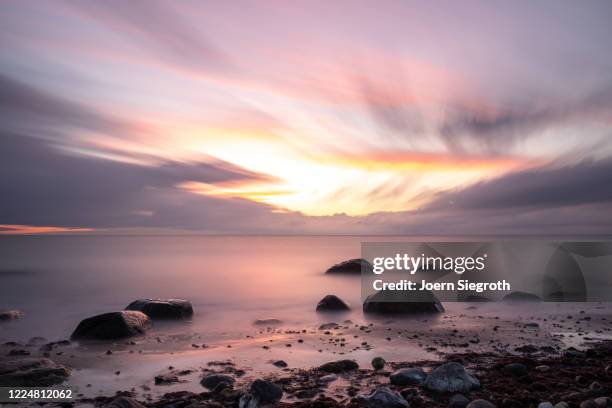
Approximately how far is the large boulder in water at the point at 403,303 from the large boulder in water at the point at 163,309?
9.28 metres

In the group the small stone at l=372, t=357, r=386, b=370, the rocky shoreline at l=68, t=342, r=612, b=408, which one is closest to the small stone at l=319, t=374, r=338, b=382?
the rocky shoreline at l=68, t=342, r=612, b=408

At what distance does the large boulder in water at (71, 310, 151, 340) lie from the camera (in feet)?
54.4

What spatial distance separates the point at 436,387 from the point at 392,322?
31.9ft

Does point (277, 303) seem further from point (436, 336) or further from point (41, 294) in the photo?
point (41, 294)

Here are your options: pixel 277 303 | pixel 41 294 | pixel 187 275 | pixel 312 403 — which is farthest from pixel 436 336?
pixel 187 275

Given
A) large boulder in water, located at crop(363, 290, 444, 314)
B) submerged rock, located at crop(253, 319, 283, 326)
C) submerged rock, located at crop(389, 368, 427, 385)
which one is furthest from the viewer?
large boulder in water, located at crop(363, 290, 444, 314)

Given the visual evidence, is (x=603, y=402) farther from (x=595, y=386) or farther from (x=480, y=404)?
(x=480, y=404)

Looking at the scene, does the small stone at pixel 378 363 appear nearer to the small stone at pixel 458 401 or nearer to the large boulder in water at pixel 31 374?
the small stone at pixel 458 401

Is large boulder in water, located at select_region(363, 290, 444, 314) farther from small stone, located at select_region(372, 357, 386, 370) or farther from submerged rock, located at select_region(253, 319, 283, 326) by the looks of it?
small stone, located at select_region(372, 357, 386, 370)

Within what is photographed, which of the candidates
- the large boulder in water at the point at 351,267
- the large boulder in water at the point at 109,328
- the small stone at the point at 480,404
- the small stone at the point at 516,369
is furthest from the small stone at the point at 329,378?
the large boulder in water at the point at 351,267

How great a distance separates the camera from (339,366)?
1218 cm

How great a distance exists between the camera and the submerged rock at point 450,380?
10273 millimetres

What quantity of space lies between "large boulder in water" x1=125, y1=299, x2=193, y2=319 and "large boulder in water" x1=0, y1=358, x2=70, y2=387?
8249 millimetres

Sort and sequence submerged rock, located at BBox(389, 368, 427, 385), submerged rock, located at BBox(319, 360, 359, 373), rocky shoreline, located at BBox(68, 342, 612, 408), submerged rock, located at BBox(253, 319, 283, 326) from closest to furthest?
rocky shoreline, located at BBox(68, 342, 612, 408) → submerged rock, located at BBox(389, 368, 427, 385) → submerged rock, located at BBox(319, 360, 359, 373) → submerged rock, located at BBox(253, 319, 283, 326)
